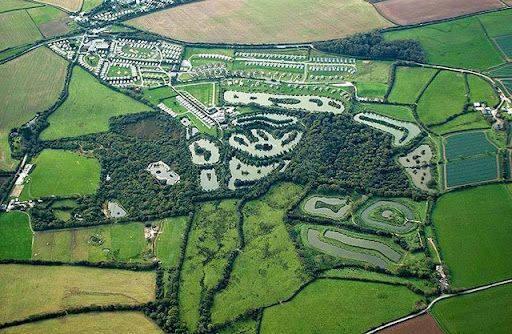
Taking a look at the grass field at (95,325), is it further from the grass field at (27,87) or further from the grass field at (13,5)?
the grass field at (13,5)

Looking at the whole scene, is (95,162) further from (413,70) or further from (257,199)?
(413,70)

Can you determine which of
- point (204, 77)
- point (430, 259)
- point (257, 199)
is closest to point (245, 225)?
point (257, 199)

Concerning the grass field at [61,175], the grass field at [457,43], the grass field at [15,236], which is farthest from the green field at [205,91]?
the grass field at [15,236]

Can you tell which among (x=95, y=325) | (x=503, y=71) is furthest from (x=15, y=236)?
(x=503, y=71)

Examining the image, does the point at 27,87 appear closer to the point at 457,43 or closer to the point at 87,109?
the point at 87,109

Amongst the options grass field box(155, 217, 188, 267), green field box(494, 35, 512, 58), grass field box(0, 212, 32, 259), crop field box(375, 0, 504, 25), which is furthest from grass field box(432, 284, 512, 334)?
crop field box(375, 0, 504, 25)
